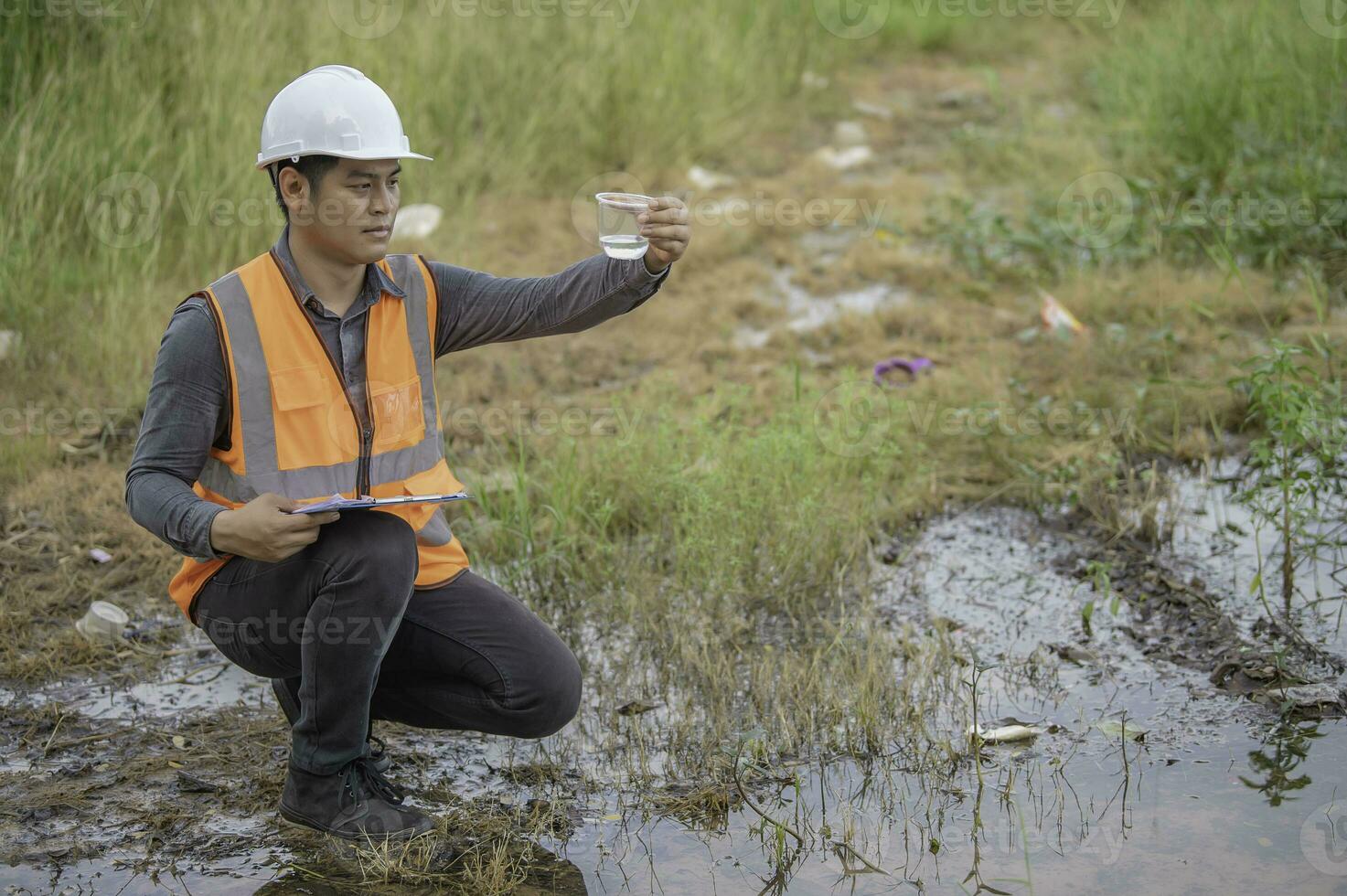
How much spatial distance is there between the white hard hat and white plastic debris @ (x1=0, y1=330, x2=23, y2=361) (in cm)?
272

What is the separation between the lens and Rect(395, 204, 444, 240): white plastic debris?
5828 millimetres

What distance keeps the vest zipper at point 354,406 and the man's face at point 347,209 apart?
94mm

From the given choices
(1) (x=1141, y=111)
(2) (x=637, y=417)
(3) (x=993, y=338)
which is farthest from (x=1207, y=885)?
(1) (x=1141, y=111)

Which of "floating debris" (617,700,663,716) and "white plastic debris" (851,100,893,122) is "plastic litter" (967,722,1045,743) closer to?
"floating debris" (617,700,663,716)

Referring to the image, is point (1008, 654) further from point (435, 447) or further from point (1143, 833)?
A: point (435, 447)

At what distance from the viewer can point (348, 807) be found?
99.1 inches

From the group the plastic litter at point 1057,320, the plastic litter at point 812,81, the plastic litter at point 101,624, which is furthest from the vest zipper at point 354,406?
the plastic litter at point 812,81

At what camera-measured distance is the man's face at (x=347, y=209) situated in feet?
8.03

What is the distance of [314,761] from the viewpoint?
250 centimetres

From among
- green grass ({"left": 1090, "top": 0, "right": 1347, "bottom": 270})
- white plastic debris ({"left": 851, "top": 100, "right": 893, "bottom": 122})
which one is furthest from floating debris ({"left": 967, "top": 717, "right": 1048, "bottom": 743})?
white plastic debris ({"left": 851, "top": 100, "right": 893, "bottom": 122})

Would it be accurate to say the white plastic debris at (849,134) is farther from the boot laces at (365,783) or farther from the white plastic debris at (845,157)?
the boot laces at (365,783)

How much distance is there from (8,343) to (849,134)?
15.6 ft

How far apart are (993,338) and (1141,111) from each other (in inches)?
79.3

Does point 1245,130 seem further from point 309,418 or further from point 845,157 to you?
point 309,418
